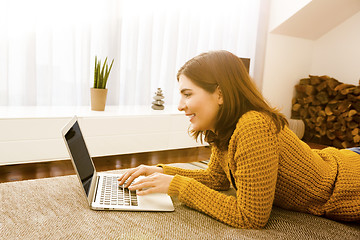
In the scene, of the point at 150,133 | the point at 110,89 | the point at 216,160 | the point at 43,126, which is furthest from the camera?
the point at 110,89

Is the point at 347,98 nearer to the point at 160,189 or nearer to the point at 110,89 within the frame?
the point at 110,89

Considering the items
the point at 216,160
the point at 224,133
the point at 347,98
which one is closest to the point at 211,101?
the point at 224,133

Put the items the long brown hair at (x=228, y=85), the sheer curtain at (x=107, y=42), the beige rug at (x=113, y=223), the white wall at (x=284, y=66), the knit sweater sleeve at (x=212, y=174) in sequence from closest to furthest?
1. the beige rug at (x=113, y=223)
2. the long brown hair at (x=228, y=85)
3. the knit sweater sleeve at (x=212, y=174)
4. the sheer curtain at (x=107, y=42)
5. the white wall at (x=284, y=66)

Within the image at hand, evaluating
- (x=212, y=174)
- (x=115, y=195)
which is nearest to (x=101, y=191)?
(x=115, y=195)

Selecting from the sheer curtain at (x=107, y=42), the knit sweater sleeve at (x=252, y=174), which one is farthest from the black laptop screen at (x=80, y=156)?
the sheer curtain at (x=107, y=42)

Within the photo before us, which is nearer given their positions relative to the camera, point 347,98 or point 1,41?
point 1,41

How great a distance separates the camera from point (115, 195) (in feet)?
3.71

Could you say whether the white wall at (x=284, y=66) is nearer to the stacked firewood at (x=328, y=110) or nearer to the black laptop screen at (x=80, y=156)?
the stacked firewood at (x=328, y=110)

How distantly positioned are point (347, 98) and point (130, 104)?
233cm

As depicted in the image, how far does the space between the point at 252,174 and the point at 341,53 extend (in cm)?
377

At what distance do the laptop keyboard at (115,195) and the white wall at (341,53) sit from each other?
365 cm

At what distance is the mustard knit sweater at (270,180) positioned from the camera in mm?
955

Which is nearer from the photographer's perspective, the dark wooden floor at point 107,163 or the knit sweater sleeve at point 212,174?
the knit sweater sleeve at point 212,174

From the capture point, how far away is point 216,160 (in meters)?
1.30
